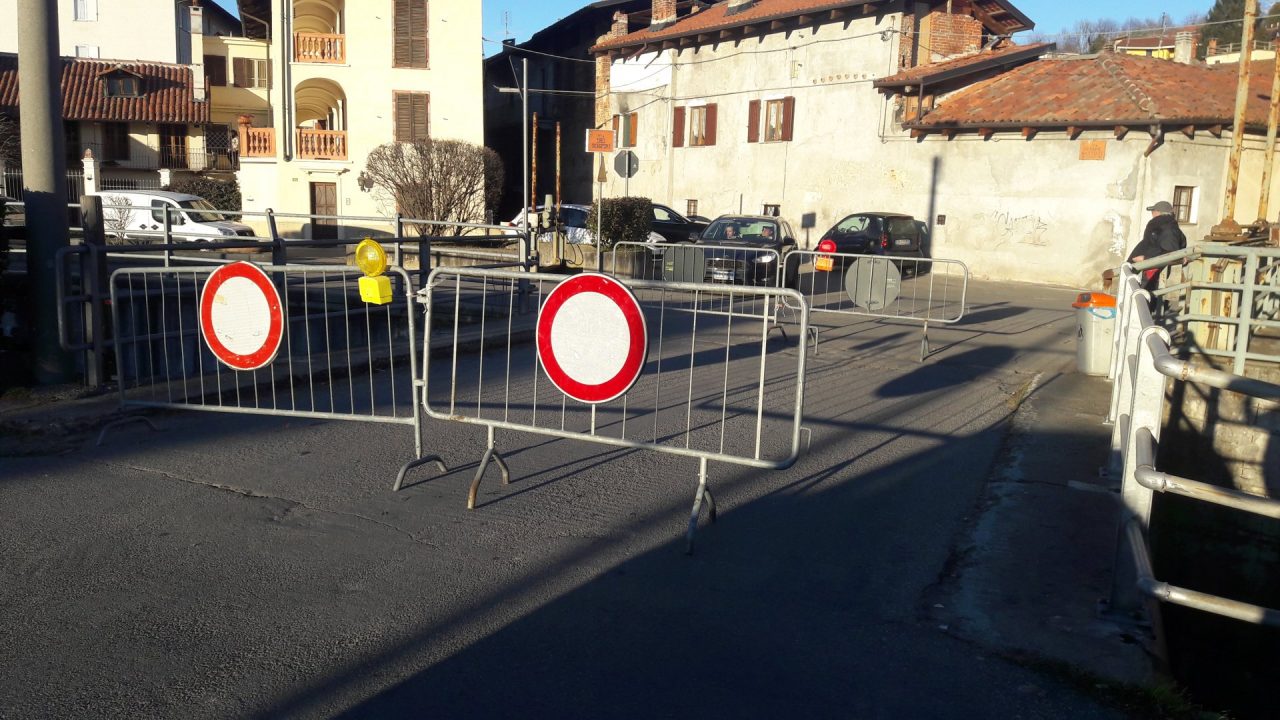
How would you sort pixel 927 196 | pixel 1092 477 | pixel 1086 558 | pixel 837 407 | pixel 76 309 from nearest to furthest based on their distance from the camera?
pixel 1086 558
pixel 1092 477
pixel 76 309
pixel 837 407
pixel 927 196

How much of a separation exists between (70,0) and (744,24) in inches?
1458

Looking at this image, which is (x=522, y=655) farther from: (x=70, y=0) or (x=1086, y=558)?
(x=70, y=0)

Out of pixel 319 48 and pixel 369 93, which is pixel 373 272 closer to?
pixel 369 93

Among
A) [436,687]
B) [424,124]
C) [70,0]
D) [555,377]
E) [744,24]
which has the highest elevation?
[70,0]

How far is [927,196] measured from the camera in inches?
1168

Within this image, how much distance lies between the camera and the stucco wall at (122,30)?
171 ft

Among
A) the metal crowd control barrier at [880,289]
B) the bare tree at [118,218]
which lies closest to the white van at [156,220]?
the bare tree at [118,218]

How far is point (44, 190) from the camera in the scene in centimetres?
870

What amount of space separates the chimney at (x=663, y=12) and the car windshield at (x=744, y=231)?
820 inches

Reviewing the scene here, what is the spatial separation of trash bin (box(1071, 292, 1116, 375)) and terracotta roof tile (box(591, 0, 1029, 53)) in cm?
2154

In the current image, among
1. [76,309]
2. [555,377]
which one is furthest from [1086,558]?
[76,309]

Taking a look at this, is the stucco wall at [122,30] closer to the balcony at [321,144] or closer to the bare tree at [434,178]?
the balcony at [321,144]

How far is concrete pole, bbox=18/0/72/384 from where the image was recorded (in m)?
8.51

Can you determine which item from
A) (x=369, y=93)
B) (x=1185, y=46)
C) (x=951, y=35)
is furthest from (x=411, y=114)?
(x=1185, y=46)
